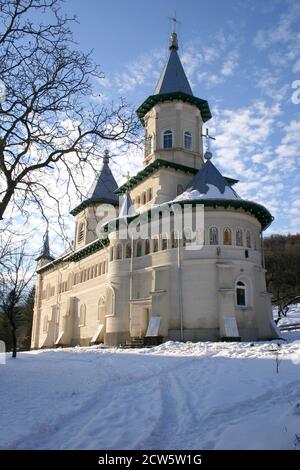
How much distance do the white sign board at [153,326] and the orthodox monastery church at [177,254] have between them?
0.20 ft

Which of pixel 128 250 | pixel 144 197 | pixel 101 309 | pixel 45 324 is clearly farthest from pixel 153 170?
pixel 45 324

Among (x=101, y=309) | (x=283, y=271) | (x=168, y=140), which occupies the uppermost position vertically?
(x=168, y=140)

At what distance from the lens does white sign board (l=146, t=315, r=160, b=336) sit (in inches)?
992

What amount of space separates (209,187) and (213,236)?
10.6 ft

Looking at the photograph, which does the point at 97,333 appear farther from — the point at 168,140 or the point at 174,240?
the point at 168,140

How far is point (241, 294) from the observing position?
25.9m

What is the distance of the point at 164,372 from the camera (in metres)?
12.4

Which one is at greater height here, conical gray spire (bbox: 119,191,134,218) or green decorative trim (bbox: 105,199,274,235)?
conical gray spire (bbox: 119,191,134,218)

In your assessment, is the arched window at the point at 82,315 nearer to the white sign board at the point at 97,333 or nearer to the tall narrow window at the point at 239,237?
the white sign board at the point at 97,333

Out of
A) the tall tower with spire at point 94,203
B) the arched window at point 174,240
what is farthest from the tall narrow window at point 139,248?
the tall tower with spire at point 94,203

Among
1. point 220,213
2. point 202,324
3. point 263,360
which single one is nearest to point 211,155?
point 220,213

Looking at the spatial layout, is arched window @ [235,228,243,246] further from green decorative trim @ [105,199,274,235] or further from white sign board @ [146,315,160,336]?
white sign board @ [146,315,160,336]

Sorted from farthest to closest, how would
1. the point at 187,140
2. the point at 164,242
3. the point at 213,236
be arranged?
the point at 187,140 → the point at 164,242 → the point at 213,236

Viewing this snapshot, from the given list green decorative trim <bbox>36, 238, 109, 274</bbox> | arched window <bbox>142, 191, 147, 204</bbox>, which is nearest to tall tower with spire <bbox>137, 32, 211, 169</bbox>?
arched window <bbox>142, 191, 147, 204</bbox>
